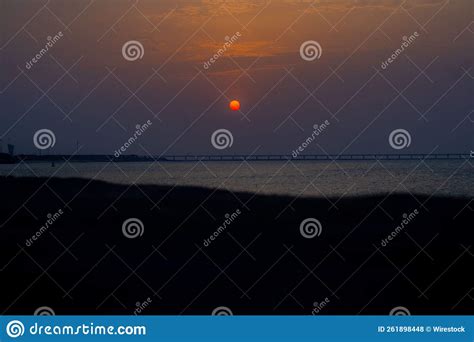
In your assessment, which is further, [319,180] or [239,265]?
[319,180]

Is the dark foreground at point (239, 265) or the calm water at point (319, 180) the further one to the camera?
the calm water at point (319, 180)

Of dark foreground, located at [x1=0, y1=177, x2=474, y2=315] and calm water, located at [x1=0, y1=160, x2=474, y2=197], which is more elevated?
calm water, located at [x1=0, y1=160, x2=474, y2=197]

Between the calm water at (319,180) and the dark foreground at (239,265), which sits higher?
the calm water at (319,180)

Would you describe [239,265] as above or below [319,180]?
below

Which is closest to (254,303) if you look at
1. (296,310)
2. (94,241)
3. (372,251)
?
(296,310)

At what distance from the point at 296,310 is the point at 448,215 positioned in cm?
2077

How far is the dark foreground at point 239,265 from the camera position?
1457 centimetres

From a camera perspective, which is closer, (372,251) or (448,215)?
(372,251)

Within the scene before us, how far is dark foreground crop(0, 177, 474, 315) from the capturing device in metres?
14.6

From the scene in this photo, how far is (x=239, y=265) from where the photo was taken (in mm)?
18891

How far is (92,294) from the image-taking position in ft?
49.2

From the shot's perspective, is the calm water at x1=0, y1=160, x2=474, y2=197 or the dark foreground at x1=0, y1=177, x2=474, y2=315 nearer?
the dark foreground at x1=0, y1=177, x2=474, y2=315
